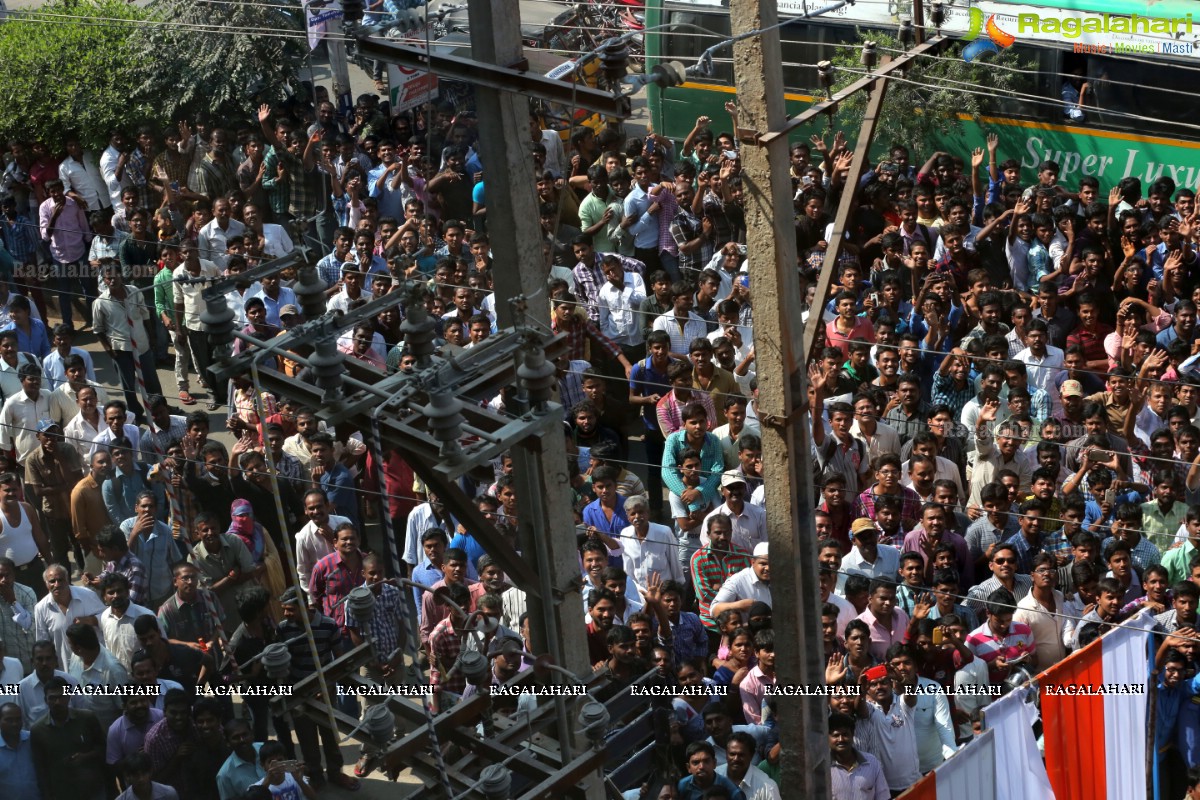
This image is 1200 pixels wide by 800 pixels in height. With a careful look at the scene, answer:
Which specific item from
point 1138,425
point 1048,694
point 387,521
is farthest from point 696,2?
point 387,521

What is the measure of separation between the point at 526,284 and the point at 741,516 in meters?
4.20

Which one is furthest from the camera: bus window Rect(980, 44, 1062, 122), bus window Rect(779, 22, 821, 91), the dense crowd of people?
bus window Rect(779, 22, 821, 91)

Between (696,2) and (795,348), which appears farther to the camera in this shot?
(696,2)

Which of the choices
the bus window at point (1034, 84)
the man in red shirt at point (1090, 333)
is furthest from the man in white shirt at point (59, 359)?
the bus window at point (1034, 84)

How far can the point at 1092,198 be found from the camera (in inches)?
561

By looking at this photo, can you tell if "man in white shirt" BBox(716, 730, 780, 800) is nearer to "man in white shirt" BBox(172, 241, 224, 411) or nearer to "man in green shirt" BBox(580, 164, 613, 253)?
"man in white shirt" BBox(172, 241, 224, 411)

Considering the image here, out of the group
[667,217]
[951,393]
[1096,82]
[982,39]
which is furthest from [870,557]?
[982,39]

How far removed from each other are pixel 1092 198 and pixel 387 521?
31.4 ft

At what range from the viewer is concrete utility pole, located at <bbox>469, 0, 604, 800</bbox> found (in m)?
6.57

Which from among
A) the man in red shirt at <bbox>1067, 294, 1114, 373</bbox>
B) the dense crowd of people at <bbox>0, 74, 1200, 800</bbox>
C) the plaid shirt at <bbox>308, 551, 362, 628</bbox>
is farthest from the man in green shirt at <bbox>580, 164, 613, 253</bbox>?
the plaid shirt at <bbox>308, 551, 362, 628</bbox>

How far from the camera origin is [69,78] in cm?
1781

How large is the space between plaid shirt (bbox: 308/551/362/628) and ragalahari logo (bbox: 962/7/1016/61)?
854 centimetres

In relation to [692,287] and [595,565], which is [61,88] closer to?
[692,287]

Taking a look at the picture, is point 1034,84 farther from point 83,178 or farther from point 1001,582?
point 83,178
